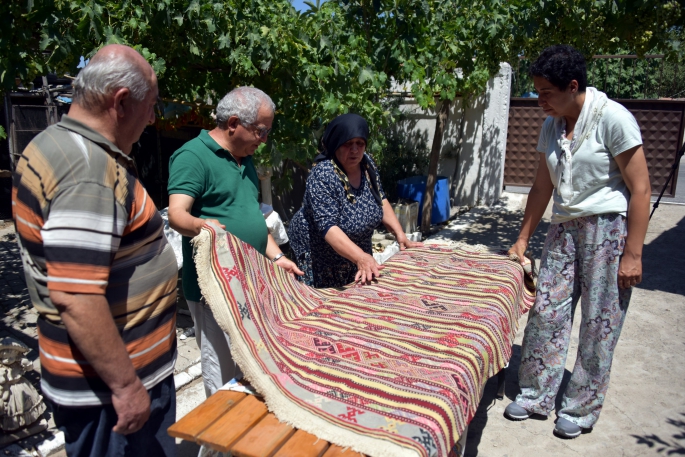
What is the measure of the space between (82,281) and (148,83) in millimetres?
584

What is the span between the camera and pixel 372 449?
1.48 m

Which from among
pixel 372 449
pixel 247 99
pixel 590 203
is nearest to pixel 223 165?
pixel 247 99

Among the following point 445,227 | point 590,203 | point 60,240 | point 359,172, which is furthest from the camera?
point 445,227

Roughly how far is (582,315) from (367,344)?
1.40 metres

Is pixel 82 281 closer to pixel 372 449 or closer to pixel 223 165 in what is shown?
pixel 372 449

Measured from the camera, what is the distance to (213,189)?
7.41 ft

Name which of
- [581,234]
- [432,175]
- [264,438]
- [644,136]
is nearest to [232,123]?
[264,438]

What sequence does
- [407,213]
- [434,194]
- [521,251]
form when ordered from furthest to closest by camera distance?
1. [434,194]
2. [407,213]
3. [521,251]

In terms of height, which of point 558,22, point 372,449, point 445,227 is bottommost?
point 445,227

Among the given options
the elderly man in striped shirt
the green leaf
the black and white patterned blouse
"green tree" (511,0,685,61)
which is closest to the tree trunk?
"green tree" (511,0,685,61)

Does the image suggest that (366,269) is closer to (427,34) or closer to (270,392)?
(270,392)

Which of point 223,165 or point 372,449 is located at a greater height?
point 223,165

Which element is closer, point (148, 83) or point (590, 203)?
point (148, 83)

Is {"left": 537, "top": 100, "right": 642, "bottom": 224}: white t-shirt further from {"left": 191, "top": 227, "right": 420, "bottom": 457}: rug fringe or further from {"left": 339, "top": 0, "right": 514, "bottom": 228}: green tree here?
{"left": 339, "top": 0, "right": 514, "bottom": 228}: green tree
